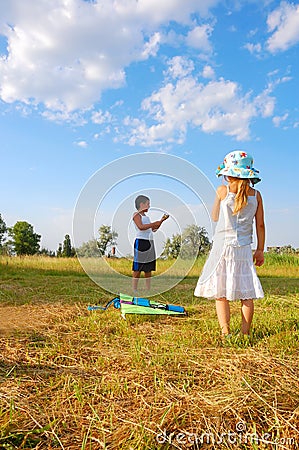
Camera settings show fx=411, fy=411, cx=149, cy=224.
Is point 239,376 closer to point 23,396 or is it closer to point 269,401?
point 269,401

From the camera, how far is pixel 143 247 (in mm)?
5773

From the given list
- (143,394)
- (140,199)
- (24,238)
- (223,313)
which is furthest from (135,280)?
(24,238)

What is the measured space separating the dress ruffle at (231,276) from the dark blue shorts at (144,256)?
2290 mm

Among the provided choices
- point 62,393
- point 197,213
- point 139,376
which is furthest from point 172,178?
point 62,393

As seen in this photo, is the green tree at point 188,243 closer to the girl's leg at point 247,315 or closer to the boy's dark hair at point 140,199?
the boy's dark hair at point 140,199

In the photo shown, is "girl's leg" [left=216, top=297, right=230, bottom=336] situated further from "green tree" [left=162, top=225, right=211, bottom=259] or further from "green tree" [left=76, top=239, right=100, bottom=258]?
"green tree" [left=76, top=239, right=100, bottom=258]

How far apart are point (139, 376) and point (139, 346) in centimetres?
56

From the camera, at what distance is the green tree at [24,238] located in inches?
1634

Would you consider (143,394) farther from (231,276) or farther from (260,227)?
(260,227)

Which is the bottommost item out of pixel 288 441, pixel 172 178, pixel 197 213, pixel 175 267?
pixel 288 441

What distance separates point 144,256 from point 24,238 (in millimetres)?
38684

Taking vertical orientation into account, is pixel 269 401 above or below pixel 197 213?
below

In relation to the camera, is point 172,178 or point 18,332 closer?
point 18,332

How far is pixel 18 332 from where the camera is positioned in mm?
3479
